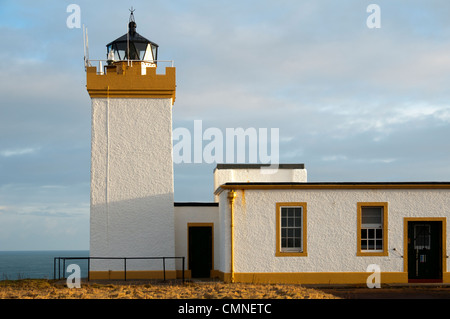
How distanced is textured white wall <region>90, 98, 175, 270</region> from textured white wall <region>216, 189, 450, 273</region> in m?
3.43

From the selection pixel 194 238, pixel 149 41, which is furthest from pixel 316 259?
pixel 149 41

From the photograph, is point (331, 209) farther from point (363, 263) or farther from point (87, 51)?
point (87, 51)

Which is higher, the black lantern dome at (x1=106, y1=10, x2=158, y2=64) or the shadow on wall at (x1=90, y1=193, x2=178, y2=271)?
the black lantern dome at (x1=106, y1=10, x2=158, y2=64)

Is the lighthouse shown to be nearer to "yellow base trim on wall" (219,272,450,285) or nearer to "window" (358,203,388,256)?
"yellow base trim on wall" (219,272,450,285)

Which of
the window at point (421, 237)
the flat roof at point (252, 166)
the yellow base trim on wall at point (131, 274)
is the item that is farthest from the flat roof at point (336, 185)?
the flat roof at point (252, 166)

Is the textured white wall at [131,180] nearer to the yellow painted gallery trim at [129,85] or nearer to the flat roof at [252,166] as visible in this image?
the yellow painted gallery trim at [129,85]

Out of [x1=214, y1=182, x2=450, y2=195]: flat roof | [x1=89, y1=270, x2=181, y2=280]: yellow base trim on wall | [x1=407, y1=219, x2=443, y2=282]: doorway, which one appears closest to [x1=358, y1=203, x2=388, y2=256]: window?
[x1=214, y1=182, x2=450, y2=195]: flat roof

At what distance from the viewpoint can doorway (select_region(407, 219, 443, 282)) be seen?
70.4ft

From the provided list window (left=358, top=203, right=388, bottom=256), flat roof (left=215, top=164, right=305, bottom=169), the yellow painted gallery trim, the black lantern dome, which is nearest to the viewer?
window (left=358, top=203, right=388, bottom=256)

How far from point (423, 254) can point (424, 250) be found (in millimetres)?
147

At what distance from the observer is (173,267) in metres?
23.7

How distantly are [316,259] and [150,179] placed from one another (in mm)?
7039

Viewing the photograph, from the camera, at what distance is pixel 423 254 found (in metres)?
21.5

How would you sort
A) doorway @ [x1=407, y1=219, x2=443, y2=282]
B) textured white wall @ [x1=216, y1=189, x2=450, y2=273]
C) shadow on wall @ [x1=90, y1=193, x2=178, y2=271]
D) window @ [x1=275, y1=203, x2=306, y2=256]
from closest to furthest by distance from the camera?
1. textured white wall @ [x1=216, y1=189, x2=450, y2=273]
2. window @ [x1=275, y1=203, x2=306, y2=256]
3. doorway @ [x1=407, y1=219, x2=443, y2=282]
4. shadow on wall @ [x1=90, y1=193, x2=178, y2=271]
